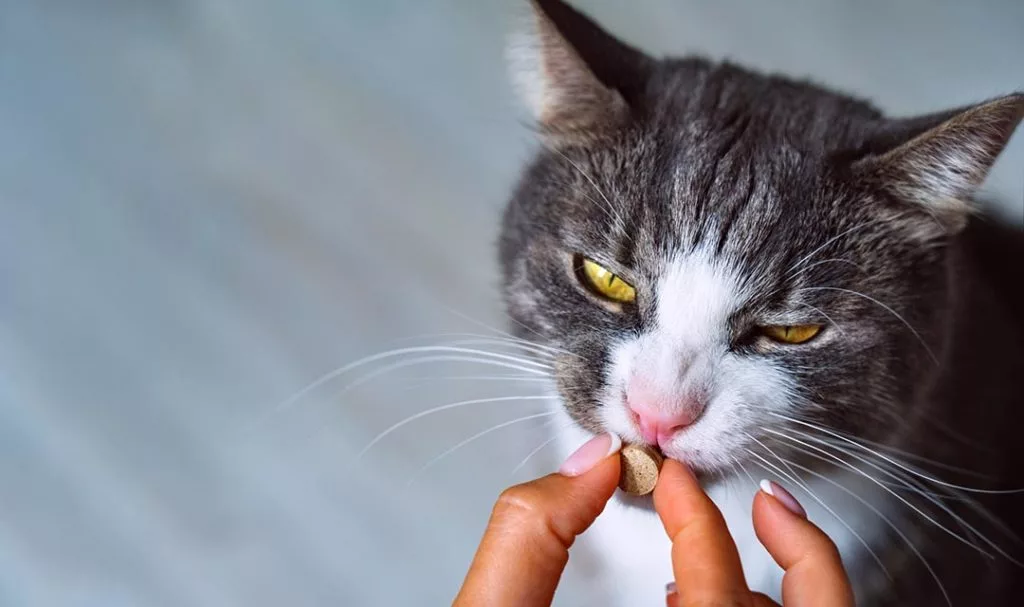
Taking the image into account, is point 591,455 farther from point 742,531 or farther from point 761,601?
point 742,531

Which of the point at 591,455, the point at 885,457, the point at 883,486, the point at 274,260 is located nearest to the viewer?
the point at 591,455

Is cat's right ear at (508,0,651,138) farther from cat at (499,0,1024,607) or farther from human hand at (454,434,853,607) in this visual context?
human hand at (454,434,853,607)

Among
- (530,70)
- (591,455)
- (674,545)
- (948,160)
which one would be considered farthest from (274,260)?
(948,160)

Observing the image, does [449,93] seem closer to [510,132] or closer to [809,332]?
[510,132]

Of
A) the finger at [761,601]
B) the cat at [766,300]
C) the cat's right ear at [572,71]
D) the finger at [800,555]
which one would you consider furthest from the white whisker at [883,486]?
the cat's right ear at [572,71]

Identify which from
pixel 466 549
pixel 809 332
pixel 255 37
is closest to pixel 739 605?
pixel 809 332
